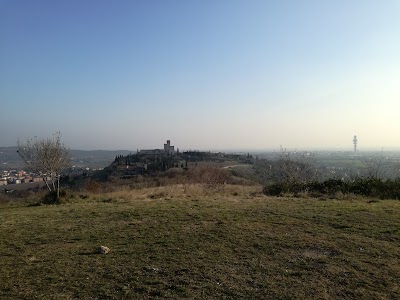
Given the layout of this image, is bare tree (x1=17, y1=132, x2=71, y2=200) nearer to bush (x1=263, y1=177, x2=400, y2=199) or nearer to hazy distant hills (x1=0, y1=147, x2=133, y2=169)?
hazy distant hills (x1=0, y1=147, x2=133, y2=169)

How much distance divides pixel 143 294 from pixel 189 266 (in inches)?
48.9

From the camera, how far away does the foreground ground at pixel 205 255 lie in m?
4.60

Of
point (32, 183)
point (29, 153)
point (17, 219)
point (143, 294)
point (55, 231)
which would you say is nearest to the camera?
point (143, 294)

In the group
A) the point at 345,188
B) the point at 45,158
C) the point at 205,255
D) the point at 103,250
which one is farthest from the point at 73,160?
the point at 205,255

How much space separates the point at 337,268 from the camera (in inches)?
215

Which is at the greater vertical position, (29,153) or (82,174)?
(29,153)

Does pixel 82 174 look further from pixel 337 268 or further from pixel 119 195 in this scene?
pixel 337 268

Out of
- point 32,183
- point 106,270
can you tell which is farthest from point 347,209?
point 32,183

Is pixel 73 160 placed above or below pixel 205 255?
above

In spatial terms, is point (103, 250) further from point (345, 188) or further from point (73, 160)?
point (73, 160)

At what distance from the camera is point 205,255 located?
612cm

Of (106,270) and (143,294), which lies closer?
(143,294)

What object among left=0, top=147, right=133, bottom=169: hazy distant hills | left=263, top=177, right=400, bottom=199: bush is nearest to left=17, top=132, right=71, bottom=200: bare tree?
left=0, top=147, right=133, bottom=169: hazy distant hills

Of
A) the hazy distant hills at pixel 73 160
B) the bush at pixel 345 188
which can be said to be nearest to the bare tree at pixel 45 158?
the hazy distant hills at pixel 73 160
